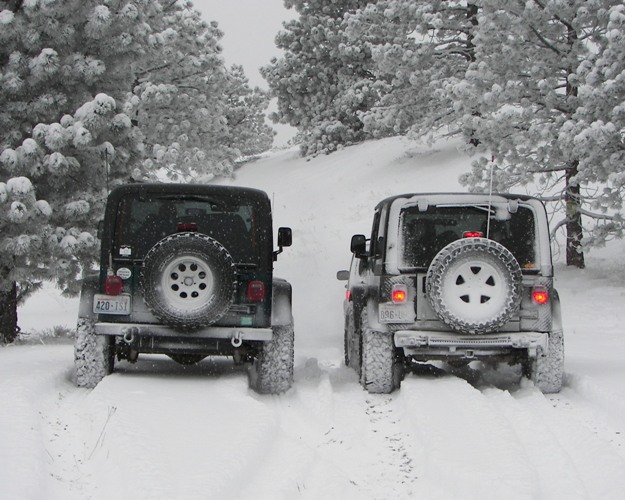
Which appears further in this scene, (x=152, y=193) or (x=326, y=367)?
(x=326, y=367)

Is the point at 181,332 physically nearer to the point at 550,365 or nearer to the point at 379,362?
the point at 379,362

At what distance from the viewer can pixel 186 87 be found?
27.7 meters

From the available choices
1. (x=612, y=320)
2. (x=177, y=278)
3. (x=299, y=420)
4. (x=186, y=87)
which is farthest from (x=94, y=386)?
(x=186, y=87)

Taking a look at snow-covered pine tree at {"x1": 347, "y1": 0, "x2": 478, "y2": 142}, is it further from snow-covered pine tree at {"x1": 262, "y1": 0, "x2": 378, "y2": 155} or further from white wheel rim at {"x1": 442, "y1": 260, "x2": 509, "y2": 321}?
white wheel rim at {"x1": 442, "y1": 260, "x2": 509, "y2": 321}

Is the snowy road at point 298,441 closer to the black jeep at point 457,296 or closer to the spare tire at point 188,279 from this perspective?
the black jeep at point 457,296

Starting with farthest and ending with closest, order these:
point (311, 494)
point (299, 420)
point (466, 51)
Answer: point (466, 51)
point (299, 420)
point (311, 494)

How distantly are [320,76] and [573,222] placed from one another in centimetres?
2039

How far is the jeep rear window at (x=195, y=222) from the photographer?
867 cm

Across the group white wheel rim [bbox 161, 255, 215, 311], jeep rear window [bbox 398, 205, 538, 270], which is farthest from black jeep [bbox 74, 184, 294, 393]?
jeep rear window [bbox 398, 205, 538, 270]

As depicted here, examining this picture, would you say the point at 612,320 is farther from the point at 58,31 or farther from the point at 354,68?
the point at 354,68

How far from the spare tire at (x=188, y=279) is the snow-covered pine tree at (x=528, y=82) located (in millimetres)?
10503

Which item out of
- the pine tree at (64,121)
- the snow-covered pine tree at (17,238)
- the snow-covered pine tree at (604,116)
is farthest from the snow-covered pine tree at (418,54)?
the snow-covered pine tree at (17,238)

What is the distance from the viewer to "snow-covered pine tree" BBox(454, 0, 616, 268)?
1716 centimetres

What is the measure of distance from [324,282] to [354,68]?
17933 mm
